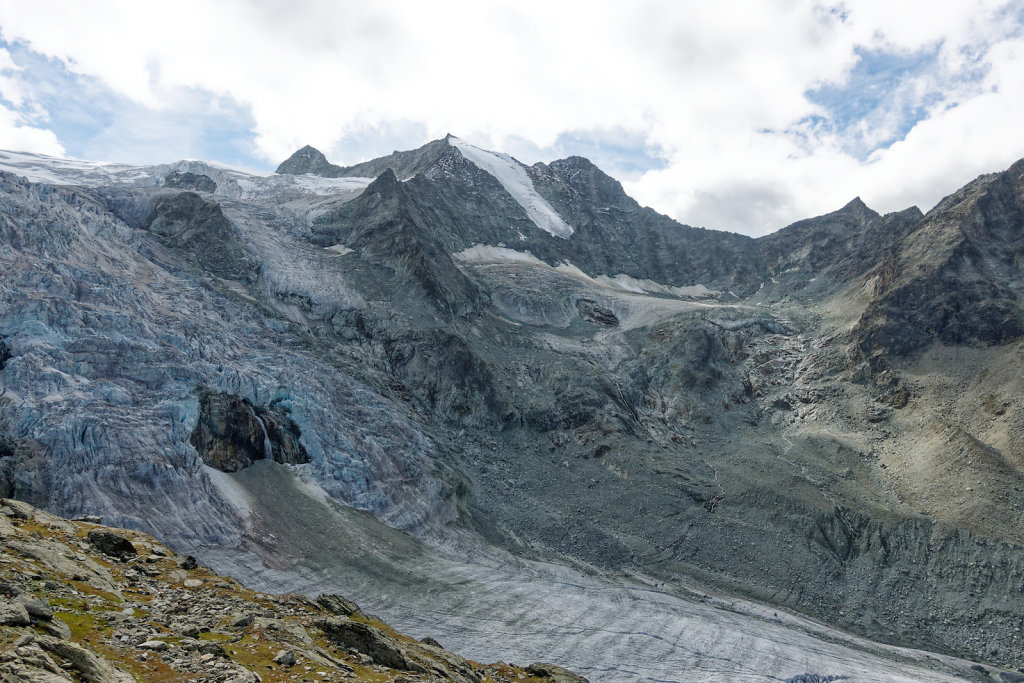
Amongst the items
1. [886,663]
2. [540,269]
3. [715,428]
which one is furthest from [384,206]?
[886,663]

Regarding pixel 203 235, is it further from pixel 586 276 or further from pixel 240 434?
pixel 586 276

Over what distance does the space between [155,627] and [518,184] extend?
15364 centimetres

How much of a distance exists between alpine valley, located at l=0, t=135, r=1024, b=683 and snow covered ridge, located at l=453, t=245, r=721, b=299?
38.2 feet

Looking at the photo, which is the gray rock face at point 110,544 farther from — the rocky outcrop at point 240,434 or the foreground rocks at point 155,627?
the rocky outcrop at point 240,434

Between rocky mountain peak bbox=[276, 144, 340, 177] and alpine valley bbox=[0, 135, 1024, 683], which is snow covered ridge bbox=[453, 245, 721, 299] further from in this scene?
rocky mountain peak bbox=[276, 144, 340, 177]

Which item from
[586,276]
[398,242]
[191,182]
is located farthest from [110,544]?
[191,182]

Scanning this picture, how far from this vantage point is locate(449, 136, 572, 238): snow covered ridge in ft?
489

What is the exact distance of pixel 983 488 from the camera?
57875mm

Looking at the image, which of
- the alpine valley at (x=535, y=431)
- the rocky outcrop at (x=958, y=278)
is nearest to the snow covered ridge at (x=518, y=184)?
the alpine valley at (x=535, y=431)

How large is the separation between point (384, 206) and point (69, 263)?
5084 cm

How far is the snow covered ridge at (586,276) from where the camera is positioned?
399 feet

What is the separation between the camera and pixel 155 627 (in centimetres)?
1666

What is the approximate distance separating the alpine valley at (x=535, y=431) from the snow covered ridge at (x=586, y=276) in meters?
11.6

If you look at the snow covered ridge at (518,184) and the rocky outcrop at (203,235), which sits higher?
the snow covered ridge at (518,184)
